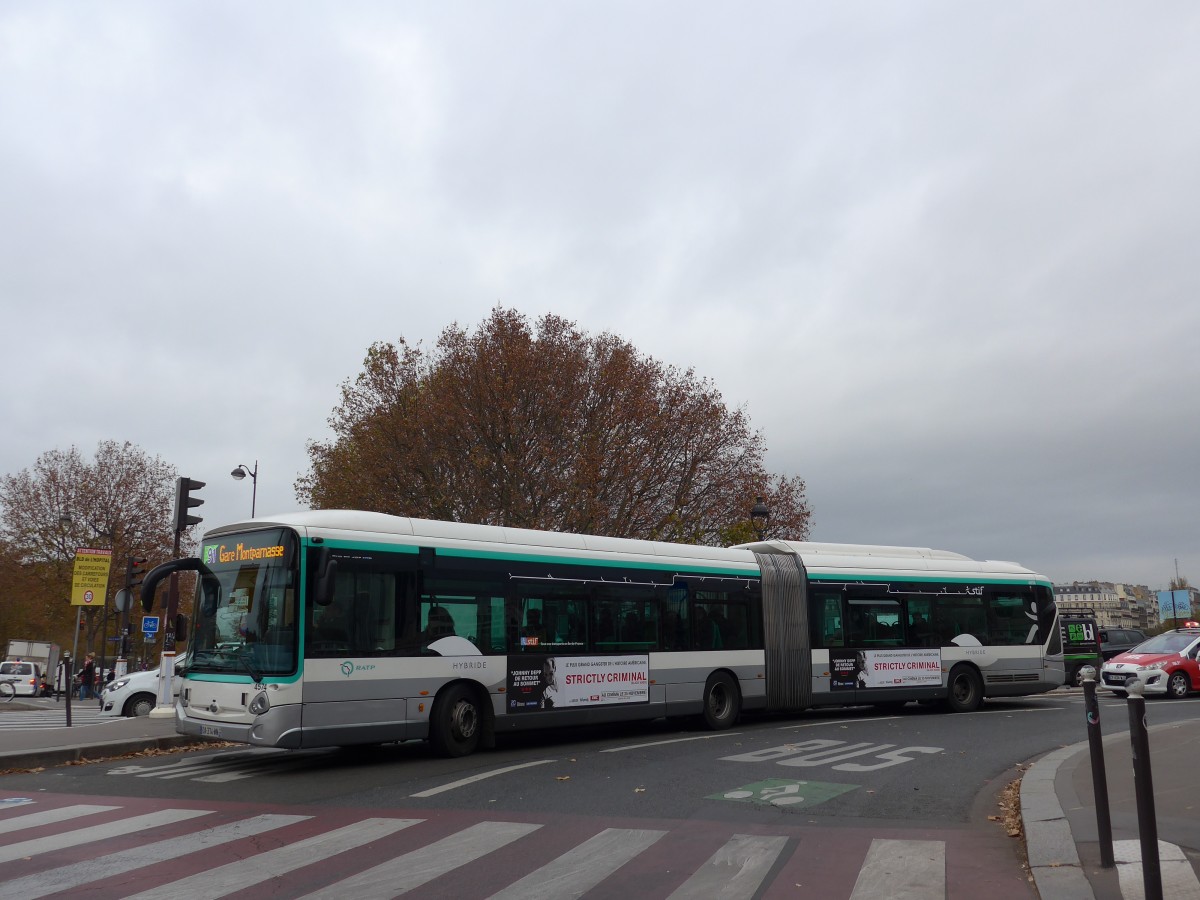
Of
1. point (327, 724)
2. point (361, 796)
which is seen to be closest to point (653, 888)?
point (361, 796)

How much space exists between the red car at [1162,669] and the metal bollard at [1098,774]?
62.1ft

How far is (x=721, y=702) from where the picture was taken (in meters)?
17.1

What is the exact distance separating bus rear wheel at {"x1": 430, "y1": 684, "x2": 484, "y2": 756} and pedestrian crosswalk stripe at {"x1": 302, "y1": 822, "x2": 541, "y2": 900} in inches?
185

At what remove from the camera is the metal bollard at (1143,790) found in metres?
5.33

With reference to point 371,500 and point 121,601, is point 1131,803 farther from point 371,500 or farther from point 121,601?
point 371,500

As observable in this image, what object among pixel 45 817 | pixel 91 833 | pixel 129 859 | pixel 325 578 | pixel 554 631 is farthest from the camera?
pixel 554 631

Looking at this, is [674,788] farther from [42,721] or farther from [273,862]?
[42,721]

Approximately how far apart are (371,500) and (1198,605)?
545 feet

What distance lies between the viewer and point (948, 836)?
7.96m

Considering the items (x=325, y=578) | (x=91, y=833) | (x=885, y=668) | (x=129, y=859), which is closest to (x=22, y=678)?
(x=325, y=578)

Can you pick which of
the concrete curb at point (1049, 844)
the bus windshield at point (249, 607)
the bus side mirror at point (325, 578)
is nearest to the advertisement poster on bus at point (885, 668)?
the concrete curb at point (1049, 844)

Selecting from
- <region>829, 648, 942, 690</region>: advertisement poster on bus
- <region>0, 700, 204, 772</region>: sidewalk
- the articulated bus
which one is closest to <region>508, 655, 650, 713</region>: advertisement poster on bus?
the articulated bus

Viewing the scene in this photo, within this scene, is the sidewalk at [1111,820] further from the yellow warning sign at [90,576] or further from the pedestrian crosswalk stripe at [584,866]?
the yellow warning sign at [90,576]

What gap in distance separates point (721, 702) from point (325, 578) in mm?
8183
